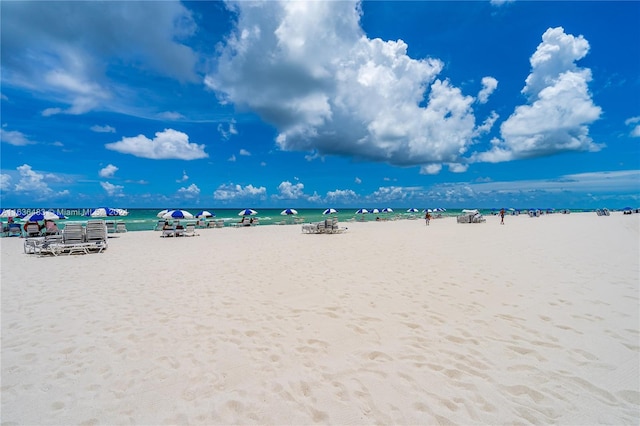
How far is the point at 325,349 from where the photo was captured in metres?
3.91

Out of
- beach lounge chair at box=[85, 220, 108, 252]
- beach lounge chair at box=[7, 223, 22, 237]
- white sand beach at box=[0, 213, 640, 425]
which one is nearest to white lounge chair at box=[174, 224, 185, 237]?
beach lounge chair at box=[85, 220, 108, 252]

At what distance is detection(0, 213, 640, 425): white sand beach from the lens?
9.25ft

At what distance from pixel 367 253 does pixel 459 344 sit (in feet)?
24.3

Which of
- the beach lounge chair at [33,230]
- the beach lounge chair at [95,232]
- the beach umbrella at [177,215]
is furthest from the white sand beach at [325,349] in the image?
the beach umbrella at [177,215]

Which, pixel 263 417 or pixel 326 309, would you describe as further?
pixel 326 309

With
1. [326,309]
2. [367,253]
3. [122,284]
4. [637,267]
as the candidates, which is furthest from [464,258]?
[122,284]

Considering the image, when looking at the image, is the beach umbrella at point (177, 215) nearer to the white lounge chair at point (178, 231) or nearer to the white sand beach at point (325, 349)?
the white lounge chair at point (178, 231)

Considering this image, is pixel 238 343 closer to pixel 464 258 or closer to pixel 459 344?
pixel 459 344

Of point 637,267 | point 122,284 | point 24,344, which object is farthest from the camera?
point 637,267

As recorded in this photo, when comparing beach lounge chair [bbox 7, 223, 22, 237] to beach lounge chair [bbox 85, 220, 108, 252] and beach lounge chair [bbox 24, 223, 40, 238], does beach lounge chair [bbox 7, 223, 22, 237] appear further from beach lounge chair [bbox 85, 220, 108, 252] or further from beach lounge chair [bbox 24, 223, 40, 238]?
beach lounge chair [bbox 85, 220, 108, 252]

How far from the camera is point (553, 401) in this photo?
2895 millimetres

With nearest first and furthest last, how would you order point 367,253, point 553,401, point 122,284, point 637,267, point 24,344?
point 553,401
point 24,344
point 122,284
point 637,267
point 367,253

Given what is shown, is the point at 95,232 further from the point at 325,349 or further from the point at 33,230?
the point at 325,349

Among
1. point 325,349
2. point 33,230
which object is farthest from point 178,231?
point 325,349
